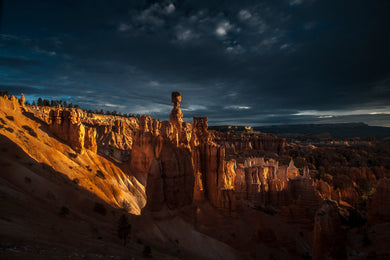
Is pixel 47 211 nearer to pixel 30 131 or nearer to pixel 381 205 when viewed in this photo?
pixel 30 131

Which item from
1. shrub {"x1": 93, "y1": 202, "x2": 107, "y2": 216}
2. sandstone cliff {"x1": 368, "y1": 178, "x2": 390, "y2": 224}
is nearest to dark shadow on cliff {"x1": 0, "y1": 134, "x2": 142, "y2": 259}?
shrub {"x1": 93, "y1": 202, "x2": 107, "y2": 216}

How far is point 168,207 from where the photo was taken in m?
23.2

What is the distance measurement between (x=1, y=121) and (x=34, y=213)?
2648 cm

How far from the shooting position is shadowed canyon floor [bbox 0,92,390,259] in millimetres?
14047

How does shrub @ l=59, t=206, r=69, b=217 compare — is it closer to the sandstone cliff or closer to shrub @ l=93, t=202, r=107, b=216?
shrub @ l=93, t=202, r=107, b=216

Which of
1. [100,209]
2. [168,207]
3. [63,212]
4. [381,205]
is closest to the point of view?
[63,212]

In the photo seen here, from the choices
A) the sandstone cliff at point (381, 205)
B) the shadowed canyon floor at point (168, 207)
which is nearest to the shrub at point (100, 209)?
the shadowed canyon floor at point (168, 207)

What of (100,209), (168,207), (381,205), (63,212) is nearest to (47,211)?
(63,212)

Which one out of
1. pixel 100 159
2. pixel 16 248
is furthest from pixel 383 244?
pixel 100 159

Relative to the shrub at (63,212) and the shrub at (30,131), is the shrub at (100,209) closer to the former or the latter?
the shrub at (63,212)

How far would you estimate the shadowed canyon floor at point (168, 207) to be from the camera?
46.1 ft

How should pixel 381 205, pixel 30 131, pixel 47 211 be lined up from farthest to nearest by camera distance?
pixel 30 131 < pixel 381 205 < pixel 47 211

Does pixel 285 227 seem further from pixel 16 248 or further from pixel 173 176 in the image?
pixel 16 248

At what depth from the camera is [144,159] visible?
170 ft
